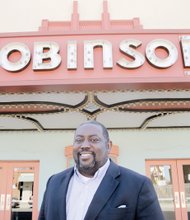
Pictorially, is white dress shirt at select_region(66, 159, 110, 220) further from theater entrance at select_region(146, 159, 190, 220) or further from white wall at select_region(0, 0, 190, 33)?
white wall at select_region(0, 0, 190, 33)

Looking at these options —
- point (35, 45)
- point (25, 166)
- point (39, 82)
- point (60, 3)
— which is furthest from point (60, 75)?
point (60, 3)

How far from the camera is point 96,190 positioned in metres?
1.60

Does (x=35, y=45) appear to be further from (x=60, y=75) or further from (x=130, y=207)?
(x=130, y=207)

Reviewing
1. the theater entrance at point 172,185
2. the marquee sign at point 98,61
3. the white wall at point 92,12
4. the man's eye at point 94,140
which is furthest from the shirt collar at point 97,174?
the white wall at point 92,12

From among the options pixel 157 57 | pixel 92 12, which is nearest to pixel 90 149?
pixel 157 57

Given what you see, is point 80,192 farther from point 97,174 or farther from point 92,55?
point 92,55

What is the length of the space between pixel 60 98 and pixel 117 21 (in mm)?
4198

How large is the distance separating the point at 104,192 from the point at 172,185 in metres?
7.00

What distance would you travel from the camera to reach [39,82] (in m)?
5.30

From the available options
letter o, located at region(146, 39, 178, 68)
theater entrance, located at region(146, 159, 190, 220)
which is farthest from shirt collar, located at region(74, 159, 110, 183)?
theater entrance, located at region(146, 159, 190, 220)

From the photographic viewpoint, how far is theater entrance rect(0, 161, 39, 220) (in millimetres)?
8117

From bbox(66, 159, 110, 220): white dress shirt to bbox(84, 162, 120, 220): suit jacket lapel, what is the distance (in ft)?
0.14

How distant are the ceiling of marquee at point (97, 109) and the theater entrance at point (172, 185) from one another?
103cm

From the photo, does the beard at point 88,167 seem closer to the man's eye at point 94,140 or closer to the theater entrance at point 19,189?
the man's eye at point 94,140
